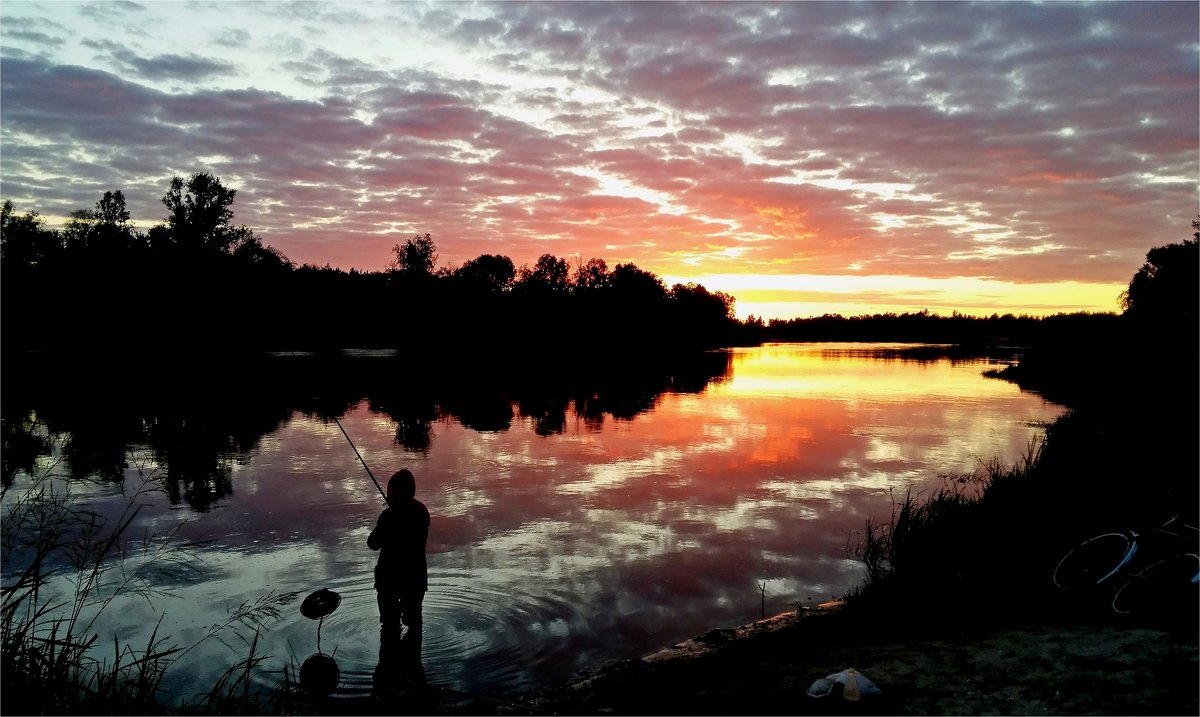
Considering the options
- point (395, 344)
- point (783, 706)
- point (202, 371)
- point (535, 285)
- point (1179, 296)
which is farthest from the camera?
point (535, 285)

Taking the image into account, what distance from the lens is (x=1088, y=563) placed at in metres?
10.6

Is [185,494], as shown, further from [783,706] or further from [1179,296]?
[1179,296]

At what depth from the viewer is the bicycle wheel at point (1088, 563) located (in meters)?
10.4

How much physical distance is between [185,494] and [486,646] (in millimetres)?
12134

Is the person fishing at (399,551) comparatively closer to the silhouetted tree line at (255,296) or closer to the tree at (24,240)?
the silhouetted tree line at (255,296)

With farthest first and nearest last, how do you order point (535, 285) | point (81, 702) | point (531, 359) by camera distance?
point (535, 285)
point (531, 359)
point (81, 702)

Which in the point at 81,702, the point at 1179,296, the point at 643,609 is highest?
the point at 1179,296

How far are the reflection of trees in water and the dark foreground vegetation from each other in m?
0.24

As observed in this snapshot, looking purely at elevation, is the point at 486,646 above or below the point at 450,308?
below

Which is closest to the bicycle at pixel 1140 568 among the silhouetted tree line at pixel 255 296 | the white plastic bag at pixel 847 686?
the white plastic bag at pixel 847 686

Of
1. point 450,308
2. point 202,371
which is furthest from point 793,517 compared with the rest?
point 450,308

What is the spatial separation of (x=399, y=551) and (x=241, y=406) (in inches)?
1205

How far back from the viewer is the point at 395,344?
108875mm

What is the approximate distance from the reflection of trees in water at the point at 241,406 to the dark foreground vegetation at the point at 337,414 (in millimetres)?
238
